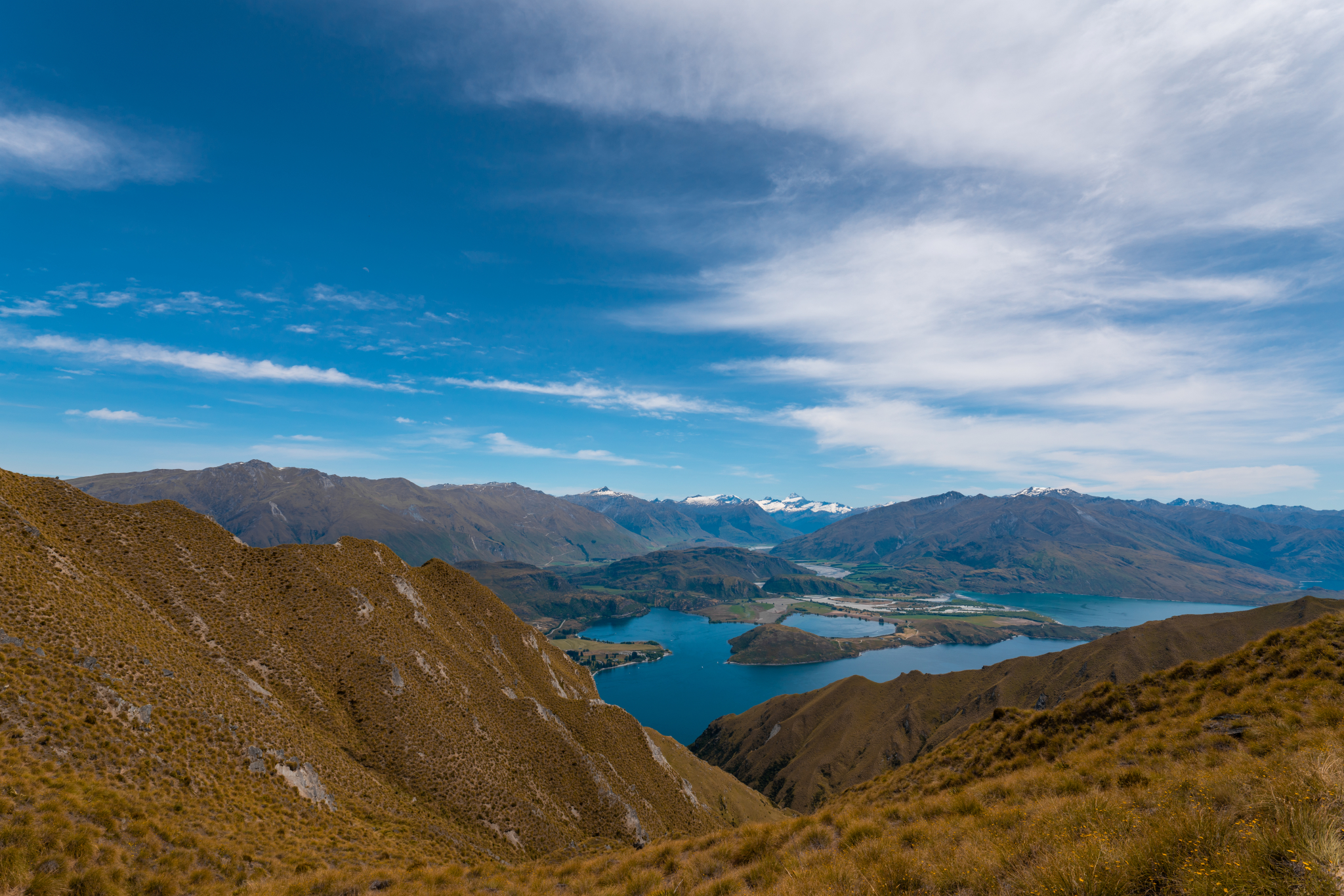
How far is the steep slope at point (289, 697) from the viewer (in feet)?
98.9

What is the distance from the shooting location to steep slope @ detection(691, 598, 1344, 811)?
12588 cm

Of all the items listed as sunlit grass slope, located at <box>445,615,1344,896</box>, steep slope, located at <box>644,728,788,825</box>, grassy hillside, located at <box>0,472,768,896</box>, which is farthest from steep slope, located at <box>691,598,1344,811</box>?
sunlit grass slope, located at <box>445,615,1344,896</box>

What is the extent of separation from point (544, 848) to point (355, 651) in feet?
99.9

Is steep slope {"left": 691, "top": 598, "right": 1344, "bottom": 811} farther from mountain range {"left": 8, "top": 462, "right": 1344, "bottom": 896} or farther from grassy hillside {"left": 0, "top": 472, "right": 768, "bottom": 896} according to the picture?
mountain range {"left": 8, "top": 462, "right": 1344, "bottom": 896}

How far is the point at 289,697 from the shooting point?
47.9 metres

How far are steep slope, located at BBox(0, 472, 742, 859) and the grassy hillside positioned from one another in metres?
0.21

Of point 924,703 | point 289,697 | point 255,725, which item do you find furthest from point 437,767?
point 924,703

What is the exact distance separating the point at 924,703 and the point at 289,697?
156496 millimetres

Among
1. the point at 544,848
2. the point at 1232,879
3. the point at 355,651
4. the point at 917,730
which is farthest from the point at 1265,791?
the point at 917,730

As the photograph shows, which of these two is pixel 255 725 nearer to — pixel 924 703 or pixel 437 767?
pixel 437 767

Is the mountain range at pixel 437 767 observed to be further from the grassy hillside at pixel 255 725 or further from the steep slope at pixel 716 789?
the steep slope at pixel 716 789

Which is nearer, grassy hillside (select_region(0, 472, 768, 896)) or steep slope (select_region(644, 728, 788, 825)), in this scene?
grassy hillside (select_region(0, 472, 768, 896))

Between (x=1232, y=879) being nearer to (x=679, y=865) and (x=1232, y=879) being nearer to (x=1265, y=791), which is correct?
(x=1265, y=791)

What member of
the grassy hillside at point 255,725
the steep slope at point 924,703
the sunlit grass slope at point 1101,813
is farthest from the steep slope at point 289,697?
the steep slope at point 924,703
